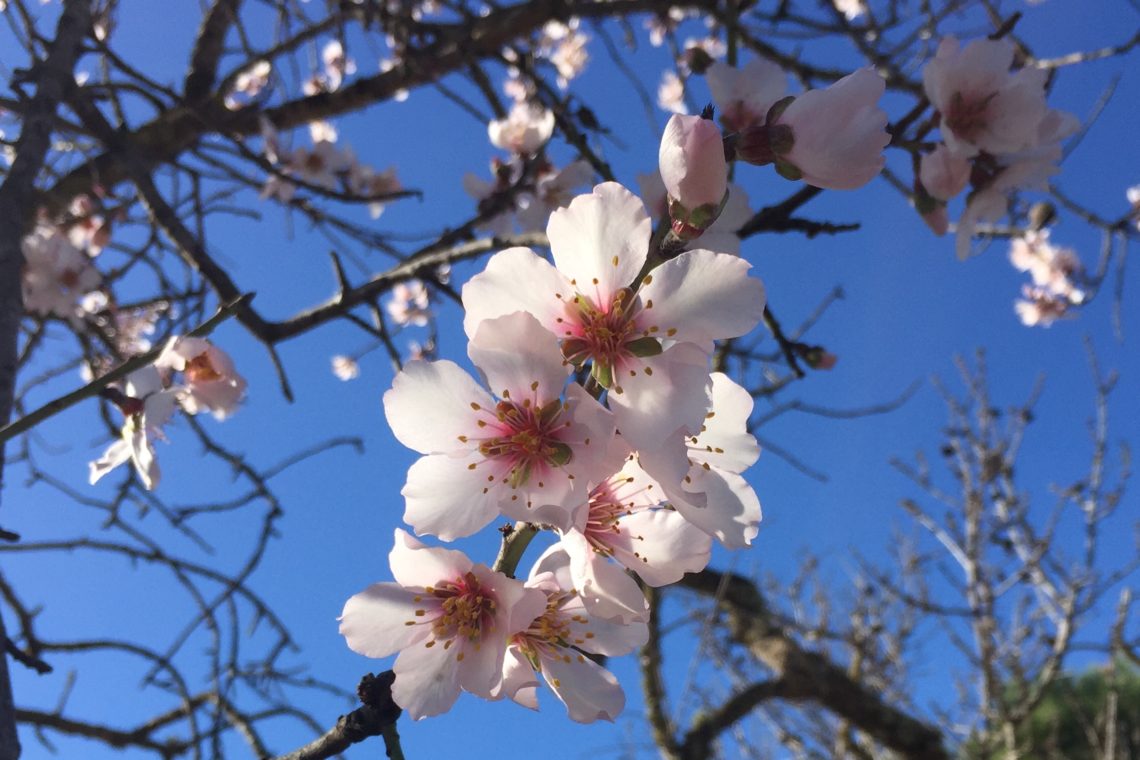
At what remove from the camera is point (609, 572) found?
642 mm

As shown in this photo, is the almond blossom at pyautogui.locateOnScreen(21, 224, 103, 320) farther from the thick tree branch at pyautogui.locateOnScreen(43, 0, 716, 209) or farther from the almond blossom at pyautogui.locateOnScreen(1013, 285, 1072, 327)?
the almond blossom at pyautogui.locateOnScreen(1013, 285, 1072, 327)

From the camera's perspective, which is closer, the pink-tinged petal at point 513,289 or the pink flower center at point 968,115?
the pink-tinged petal at point 513,289

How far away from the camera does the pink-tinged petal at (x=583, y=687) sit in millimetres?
733

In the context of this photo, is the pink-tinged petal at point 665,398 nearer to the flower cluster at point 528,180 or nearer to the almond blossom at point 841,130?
the almond blossom at point 841,130

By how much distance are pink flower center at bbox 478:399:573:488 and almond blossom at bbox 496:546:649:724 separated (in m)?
0.09

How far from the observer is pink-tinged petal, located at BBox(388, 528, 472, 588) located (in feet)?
2.34

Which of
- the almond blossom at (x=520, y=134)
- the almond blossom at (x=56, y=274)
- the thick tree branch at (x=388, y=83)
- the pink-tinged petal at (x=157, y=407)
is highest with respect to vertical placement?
the thick tree branch at (x=388, y=83)

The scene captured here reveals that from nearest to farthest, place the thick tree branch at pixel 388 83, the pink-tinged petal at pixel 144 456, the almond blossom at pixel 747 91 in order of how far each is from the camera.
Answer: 1. the pink-tinged petal at pixel 144 456
2. the almond blossom at pixel 747 91
3. the thick tree branch at pixel 388 83

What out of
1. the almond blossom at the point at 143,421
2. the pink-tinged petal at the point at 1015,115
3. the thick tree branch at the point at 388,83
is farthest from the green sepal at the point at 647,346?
the thick tree branch at the point at 388,83

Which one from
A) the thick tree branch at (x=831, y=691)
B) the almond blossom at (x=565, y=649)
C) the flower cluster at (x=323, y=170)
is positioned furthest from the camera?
the thick tree branch at (x=831, y=691)

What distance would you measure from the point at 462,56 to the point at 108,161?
117 cm

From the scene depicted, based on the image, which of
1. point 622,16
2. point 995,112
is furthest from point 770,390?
point 622,16

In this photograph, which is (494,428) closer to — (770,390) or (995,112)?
(995,112)

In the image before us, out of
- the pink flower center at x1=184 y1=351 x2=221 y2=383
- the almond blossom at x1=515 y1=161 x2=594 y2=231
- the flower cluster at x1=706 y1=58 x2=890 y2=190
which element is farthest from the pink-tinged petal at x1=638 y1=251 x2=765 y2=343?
the almond blossom at x1=515 y1=161 x2=594 y2=231
